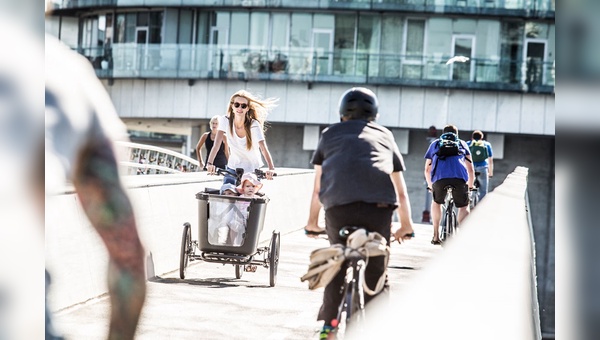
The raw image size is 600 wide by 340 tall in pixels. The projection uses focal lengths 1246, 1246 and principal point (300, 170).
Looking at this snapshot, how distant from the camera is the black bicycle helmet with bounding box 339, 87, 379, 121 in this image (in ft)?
15.2

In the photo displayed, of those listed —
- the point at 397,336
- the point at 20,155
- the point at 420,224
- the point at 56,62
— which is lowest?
the point at 420,224

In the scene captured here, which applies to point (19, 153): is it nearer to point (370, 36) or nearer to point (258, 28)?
point (370, 36)

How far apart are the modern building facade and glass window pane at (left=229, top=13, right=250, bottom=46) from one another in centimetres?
4

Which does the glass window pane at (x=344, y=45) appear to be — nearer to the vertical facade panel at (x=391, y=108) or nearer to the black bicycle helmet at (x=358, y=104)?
the vertical facade panel at (x=391, y=108)

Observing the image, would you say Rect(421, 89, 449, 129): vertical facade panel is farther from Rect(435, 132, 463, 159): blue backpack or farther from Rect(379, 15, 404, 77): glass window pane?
Rect(435, 132, 463, 159): blue backpack

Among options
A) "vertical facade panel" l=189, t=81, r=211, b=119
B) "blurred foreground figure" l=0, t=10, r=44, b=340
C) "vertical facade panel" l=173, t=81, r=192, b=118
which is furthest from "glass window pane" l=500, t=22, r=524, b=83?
"blurred foreground figure" l=0, t=10, r=44, b=340

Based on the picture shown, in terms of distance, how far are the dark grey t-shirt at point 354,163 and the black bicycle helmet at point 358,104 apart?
30 mm

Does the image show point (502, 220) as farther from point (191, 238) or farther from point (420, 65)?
point (420, 65)

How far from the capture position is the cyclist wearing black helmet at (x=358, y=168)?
4.63 metres

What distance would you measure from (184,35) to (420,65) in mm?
12101

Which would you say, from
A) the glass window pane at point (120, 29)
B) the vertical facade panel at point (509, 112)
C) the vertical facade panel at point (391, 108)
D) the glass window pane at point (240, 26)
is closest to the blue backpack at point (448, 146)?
the vertical facade panel at point (391, 108)

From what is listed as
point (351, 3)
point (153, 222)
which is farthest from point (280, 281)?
point (351, 3)

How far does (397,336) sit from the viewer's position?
2.97 metres

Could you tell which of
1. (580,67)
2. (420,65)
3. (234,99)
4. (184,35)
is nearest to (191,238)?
(234,99)
